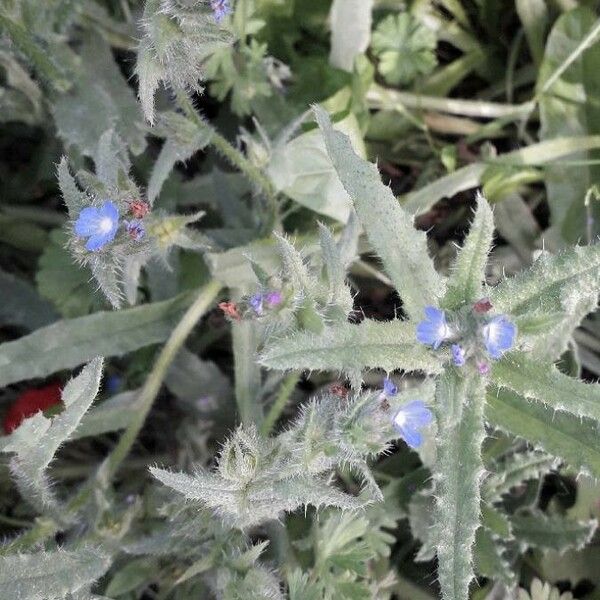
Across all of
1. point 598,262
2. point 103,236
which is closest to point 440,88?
point 598,262

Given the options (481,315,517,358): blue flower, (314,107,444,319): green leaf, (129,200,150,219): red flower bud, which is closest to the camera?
(481,315,517,358): blue flower

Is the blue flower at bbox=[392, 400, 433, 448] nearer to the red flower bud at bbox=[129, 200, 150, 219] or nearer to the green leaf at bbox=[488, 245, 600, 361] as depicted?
the green leaf at bbox=[488, 245, 600, 361]

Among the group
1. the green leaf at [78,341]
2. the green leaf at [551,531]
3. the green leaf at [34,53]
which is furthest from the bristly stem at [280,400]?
the green leaf at [34,53]

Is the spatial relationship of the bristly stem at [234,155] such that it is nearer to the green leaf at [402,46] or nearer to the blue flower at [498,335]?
the green leaf at [402,46]


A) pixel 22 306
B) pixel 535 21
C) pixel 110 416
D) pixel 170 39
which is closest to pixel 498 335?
pixel 170 39

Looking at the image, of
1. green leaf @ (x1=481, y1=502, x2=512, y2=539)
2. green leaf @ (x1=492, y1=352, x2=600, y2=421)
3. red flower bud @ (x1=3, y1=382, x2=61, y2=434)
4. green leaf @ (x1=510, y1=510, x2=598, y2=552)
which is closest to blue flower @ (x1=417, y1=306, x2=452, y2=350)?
green leaf @ (x1=492, y1=352, x2=600, y2=421)

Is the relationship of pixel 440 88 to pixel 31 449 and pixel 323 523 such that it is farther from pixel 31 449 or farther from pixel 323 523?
pixel 31 449
